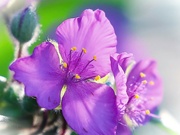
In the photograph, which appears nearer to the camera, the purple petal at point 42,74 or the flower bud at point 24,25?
the purple petal at point 42,74

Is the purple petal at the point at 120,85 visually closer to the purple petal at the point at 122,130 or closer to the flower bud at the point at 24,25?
the purple petal at the point at 122,130

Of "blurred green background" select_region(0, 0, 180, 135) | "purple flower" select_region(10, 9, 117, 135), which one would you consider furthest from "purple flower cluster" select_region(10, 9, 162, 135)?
"blurred green background" select_region(0, 0, 180, 135)

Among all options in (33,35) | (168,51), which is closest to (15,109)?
(33,35)

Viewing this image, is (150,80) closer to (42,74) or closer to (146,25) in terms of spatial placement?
(42,74)

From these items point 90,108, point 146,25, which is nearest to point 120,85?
point 90,108

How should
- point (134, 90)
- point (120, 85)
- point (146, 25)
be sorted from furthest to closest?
point (146, 25)
point (134, 90)
point (120, 85)

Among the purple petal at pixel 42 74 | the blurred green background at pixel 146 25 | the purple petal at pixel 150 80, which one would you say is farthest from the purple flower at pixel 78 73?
the blurred green background at pixel 146 25

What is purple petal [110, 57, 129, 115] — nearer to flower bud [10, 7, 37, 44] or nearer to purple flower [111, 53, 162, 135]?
purple flower [111, 53, 162, 135]
